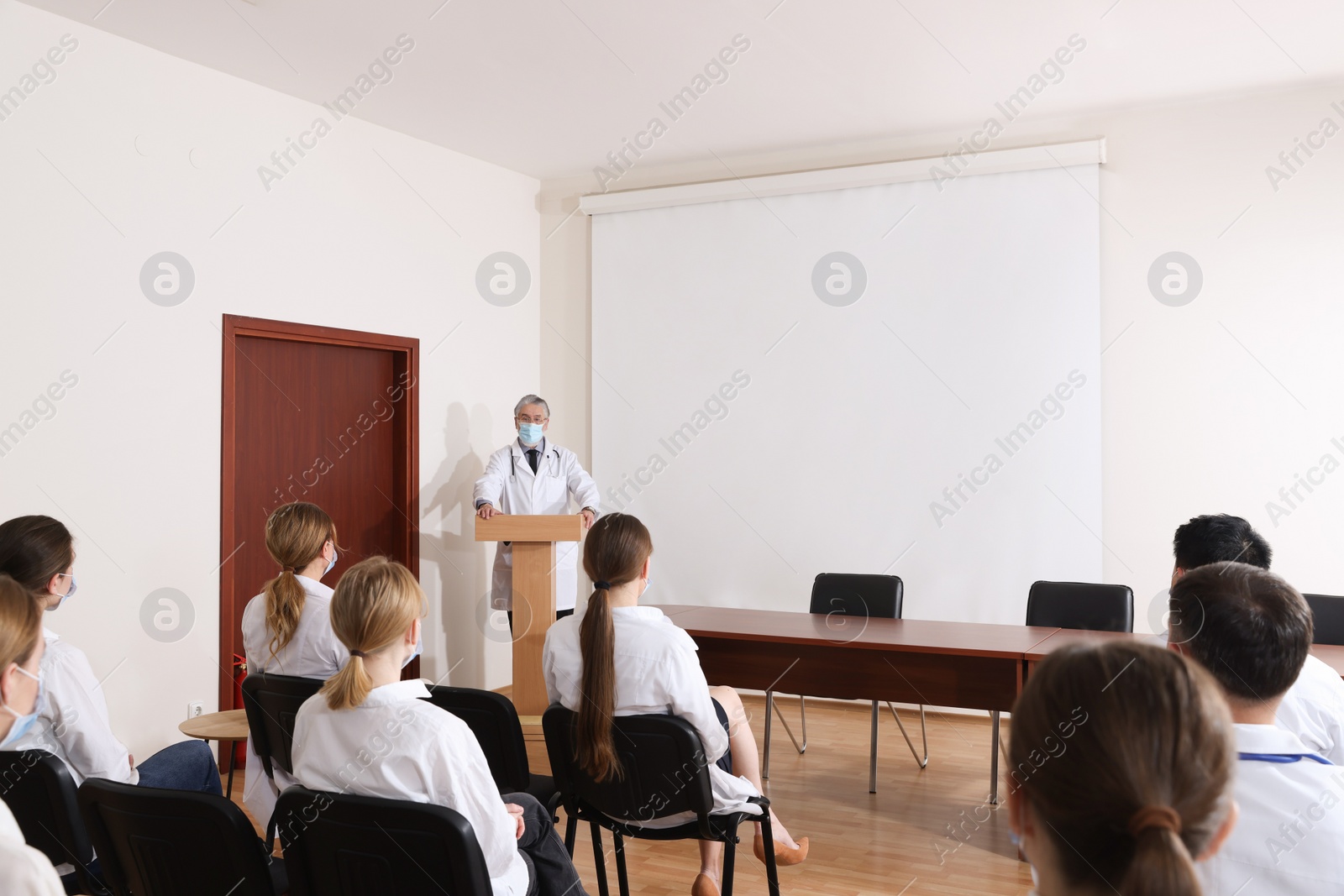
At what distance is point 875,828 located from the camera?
3.81m

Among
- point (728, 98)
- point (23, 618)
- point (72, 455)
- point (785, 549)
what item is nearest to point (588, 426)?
point (785, 549)

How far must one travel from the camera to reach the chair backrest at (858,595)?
14.9 ft

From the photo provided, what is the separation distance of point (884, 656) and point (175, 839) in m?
2.50

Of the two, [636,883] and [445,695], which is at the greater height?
[445,695]

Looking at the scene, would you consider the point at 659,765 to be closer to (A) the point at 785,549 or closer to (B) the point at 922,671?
(B) the point at 922,671

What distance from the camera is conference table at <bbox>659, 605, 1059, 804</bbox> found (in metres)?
3.50

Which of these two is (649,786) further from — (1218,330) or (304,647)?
(1218,330)

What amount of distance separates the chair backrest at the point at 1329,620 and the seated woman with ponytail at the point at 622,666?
92.7 inches

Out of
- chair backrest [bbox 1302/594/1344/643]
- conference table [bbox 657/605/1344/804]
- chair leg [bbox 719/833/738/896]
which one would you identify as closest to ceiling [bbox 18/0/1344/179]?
chair backrest [bbox 1302/594/1344/643]

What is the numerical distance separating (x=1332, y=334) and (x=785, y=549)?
116 inches

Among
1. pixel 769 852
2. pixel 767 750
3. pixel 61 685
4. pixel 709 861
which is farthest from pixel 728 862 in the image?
pixel 767 750

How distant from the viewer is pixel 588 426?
260 inches

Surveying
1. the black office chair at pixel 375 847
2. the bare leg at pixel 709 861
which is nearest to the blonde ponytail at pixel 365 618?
the black office chair at pixel 375 847

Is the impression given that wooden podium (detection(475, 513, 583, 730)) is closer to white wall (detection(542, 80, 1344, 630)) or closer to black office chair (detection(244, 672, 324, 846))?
black office chair (detection(244, 672, 324, 846))
